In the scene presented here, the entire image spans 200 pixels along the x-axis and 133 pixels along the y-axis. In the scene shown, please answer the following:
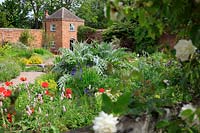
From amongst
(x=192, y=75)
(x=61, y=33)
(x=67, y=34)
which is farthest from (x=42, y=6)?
(x=192, y=75)

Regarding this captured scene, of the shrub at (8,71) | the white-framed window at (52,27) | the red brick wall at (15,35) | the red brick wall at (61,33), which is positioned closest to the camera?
the shrub at (8,71)

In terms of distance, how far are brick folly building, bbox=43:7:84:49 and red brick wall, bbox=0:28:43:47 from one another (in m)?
0.94

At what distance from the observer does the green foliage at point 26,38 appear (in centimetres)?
2366

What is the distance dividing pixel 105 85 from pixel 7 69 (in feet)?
20.1

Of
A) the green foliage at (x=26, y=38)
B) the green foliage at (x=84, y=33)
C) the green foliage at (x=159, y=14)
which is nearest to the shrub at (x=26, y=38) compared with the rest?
the green foliage at (x=26, y=38)

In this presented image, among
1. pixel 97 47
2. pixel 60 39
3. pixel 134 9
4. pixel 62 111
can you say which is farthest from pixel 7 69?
pixel 60 39

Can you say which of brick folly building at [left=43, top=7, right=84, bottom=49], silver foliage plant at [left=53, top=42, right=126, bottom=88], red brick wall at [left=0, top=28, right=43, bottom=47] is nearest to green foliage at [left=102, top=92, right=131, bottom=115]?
silver foliage plant at [left=53, top=42, right=126, bottom=88]

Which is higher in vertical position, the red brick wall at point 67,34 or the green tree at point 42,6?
the green tree at point 42,6

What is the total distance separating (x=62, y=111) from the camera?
4867mm

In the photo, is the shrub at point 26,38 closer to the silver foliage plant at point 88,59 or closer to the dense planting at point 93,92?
the dense planting at point 93,92

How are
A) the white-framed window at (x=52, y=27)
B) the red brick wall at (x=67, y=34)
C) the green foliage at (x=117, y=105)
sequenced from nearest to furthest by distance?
the green foliage at (x=117, y=105) → the red brick wall at (x=67, y=34) → the white-framed window at (x=52, y=27)

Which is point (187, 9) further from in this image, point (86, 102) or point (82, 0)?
point (82, 0)

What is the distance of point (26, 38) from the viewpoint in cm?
2377

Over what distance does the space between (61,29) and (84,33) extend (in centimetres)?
169
